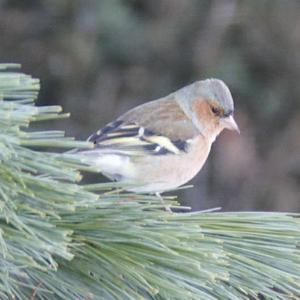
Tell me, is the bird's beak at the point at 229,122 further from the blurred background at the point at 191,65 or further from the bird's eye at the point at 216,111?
the blurred background at the point at 191,65

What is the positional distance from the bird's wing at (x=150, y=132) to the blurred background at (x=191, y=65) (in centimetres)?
272

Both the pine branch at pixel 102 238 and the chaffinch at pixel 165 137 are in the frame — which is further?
the chaffinch at pixel 165 137

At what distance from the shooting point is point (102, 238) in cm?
186

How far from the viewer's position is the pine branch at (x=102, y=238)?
1688 mm

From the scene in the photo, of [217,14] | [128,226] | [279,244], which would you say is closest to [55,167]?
[128,226]

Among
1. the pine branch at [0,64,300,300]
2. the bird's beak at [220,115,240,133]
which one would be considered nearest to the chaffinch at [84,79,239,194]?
the bird's beak at [220,115,240,133]

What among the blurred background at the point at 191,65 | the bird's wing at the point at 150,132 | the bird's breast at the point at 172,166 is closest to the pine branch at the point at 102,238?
the bird's wing at the point at 150,132

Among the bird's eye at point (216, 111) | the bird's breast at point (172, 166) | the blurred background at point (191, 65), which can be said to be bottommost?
the blurred background at point (191, 65)

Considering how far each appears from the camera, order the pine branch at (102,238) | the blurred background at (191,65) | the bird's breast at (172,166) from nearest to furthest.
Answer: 1. the pine branch at (102,238)
2. the bird's breast at (172,166)
3. the blurred background at (191,65)

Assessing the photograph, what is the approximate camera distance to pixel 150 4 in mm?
6918

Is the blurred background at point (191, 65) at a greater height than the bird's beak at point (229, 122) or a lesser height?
lesser

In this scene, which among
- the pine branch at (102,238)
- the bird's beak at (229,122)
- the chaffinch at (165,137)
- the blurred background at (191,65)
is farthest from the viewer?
the blurred background at (191,65)

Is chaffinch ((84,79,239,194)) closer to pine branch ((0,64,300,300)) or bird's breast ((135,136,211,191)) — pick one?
bird's breast ((135,136,211,191))

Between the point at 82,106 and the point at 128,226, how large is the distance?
17.3 ft
